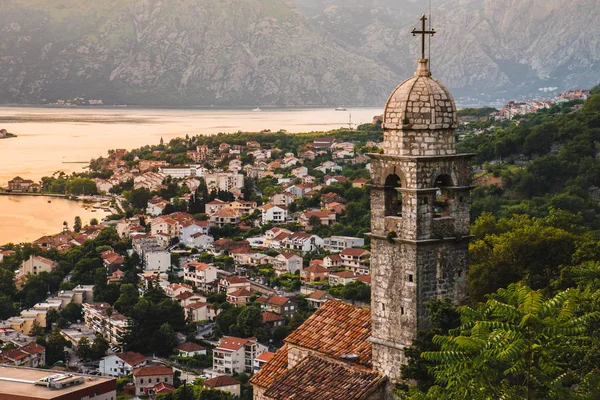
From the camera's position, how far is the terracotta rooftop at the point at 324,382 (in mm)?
9953

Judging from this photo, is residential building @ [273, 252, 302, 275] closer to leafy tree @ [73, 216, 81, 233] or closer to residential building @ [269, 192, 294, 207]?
residential building @ [269, 192, 294, 207]

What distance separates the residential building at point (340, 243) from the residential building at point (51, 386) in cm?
2575

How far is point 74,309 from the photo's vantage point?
39.8 m

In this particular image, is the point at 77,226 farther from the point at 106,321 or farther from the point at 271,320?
the point at 271,320

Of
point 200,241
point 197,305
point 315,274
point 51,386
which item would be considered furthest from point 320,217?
point 51,386

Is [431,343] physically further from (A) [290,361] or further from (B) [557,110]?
(B) [557,110]

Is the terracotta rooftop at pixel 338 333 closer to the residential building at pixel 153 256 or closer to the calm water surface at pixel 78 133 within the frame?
the residential building at pixel 153 256

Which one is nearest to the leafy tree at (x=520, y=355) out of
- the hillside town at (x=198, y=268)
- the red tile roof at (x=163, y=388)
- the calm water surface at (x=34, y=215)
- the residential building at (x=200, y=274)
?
the hillside town at (x=198, y=268)

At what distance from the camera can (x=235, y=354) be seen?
32.0 m

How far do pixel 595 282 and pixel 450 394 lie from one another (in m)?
4.19

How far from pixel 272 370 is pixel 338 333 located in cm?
130

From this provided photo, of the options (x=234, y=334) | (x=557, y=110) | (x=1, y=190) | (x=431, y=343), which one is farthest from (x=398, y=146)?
(x=1, y=190)

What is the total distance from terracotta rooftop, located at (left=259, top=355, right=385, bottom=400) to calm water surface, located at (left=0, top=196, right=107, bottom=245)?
51.5 metres

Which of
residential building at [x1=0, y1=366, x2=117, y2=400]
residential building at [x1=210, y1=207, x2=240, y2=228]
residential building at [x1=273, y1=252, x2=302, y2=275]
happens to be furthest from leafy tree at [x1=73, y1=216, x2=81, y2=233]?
residential building at [x1=0, y1=366, x2=117, y2=400]
